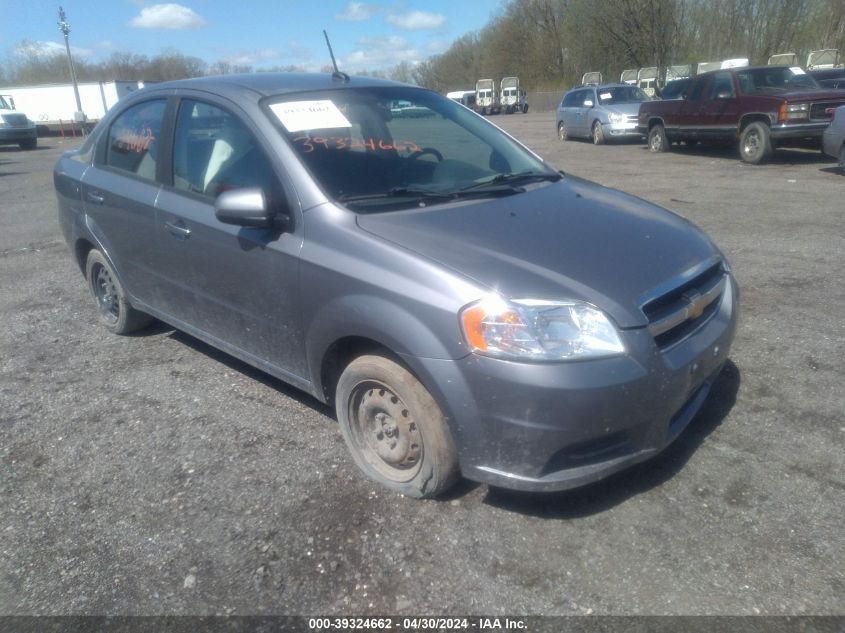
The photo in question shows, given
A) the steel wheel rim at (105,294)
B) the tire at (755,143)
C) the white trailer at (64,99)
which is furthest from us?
the white trailer at (64,99)

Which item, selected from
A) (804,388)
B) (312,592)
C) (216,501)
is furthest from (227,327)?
(804,388)

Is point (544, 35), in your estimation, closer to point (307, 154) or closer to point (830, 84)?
point (830, 84)

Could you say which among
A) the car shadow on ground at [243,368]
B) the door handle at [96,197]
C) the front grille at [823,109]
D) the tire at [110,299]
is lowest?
the car shadow on ground at [243,368]

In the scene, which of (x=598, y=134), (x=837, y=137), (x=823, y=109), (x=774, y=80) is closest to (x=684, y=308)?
(x=837, y=137)

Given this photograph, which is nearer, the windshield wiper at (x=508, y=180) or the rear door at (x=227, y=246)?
the rear door at (x=227, y=246)

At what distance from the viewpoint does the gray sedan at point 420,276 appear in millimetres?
2623

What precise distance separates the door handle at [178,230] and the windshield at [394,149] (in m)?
0.83

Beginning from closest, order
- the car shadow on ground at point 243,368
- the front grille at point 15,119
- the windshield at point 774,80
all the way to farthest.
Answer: the car shadow on ground at point 243,368 < the windshield at point 774,80 < the front grille at point 15,119

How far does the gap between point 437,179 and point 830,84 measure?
15563 mm

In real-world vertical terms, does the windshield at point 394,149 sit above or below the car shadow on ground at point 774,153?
above

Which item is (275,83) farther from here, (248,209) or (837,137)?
(837,137)

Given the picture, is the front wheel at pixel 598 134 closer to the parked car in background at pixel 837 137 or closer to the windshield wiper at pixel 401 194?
the parked car in background at pixel 837 137

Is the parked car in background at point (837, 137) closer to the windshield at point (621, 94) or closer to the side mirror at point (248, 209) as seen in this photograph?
the windshield at point (621, 94)

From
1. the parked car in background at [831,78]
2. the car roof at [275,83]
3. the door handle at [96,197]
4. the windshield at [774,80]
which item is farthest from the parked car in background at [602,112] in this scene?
the door handle at [96,197]
